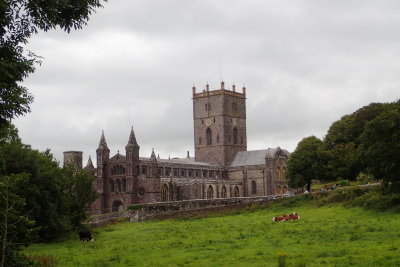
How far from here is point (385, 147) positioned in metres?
42.5

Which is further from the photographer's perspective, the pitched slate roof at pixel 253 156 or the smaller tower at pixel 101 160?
the pitched slate roof at pixel 253 156

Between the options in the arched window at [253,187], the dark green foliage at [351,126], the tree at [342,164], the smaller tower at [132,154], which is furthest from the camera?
the arched window at [253,187]

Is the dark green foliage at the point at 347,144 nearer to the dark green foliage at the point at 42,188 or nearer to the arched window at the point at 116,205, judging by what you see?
the arched window at the point at 116,205

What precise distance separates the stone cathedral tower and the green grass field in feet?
244

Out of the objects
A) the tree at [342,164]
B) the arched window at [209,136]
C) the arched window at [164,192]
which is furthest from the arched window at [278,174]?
the tree at [342,164]

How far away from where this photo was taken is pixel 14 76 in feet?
57.0

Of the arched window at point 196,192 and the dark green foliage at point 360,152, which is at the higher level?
the dark green foliage at point 360,152

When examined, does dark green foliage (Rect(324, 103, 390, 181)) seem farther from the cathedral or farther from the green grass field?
the green grass field

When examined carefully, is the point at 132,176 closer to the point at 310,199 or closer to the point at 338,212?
the point at 310,199

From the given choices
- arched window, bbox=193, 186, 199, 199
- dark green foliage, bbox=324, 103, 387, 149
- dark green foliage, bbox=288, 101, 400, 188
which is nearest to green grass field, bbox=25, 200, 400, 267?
dark green foliage, bbox=288, 101, 400, 188

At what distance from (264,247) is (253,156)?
8732 cm

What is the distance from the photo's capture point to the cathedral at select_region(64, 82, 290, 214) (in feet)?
289

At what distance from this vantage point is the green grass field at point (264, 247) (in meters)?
23.6

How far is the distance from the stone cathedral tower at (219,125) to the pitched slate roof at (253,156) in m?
1.40
